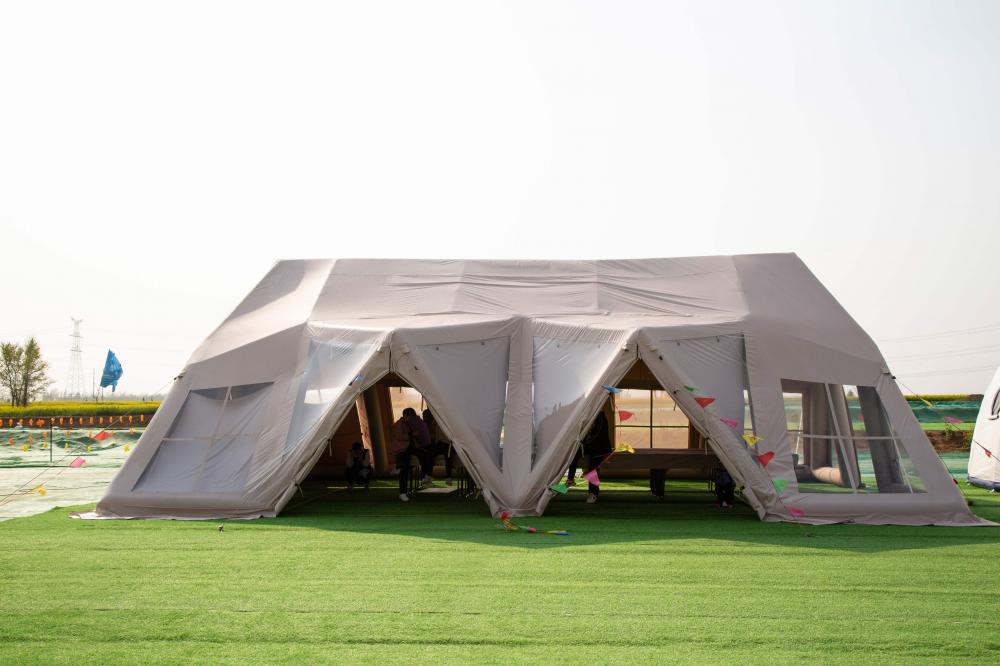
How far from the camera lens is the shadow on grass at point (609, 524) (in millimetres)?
9477

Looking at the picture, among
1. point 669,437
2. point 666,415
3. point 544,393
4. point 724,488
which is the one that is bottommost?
point 724,488

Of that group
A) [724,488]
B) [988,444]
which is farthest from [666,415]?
[988,444]

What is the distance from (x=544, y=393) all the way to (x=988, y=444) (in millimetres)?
8781

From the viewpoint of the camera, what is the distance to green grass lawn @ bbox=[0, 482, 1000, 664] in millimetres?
5578

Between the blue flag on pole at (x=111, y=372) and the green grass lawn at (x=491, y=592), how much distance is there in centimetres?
3893

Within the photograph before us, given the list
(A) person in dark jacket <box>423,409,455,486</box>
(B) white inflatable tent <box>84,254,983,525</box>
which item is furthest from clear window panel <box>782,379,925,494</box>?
(A) person in dark jacket <box>423,409,455,486</box>

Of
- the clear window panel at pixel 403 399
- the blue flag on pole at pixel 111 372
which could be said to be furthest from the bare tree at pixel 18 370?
the clear window panel at pixel 403 399

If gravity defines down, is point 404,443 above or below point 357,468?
above

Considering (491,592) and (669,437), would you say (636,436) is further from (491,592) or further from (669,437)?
(491,592)

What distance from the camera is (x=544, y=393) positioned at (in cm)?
1156

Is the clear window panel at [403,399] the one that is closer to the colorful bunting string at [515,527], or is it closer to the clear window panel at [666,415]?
the clear window panel at [666,415]

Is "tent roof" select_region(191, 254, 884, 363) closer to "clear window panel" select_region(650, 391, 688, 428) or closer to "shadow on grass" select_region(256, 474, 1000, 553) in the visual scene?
"shadow on grass" select_region(256, 474, 1000, 553)

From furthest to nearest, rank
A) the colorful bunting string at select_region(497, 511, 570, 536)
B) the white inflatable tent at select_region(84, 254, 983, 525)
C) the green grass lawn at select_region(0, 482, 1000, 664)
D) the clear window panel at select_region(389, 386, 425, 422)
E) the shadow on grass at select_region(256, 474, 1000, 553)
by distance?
the clear window panel at select_region(389, 386, 425, 422) < the white inflatable tent at select_region(84, 254, 983, 525) < the colorful bunting string at select_region(497, 511, 570, 536) < the shadow on grass at select_region(256, 474, 1000, 553) < the green grass lawn at select_region(0, 482, 1000, 664)

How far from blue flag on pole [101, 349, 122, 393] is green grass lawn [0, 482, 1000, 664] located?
128 ft
